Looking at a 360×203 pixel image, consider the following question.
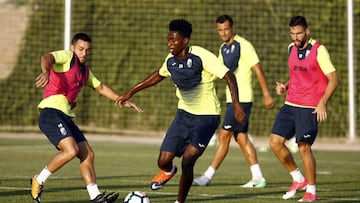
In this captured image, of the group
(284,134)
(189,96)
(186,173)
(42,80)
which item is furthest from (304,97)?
(42,80)

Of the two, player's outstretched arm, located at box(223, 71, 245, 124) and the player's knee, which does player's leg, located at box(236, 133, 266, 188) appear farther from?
the player's knee

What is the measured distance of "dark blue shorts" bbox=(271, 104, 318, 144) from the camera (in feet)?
44.5

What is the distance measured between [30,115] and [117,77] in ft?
7.54

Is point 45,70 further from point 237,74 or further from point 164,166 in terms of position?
point 237,74

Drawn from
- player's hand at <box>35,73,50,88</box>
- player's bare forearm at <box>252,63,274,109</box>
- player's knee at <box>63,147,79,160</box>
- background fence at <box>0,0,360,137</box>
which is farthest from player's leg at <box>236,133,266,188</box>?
background fence at <box>0,0,360,137</box>

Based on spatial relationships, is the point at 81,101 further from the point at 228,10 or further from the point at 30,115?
the point at 228,10

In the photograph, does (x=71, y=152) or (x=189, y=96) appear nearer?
(x=71, y=152)

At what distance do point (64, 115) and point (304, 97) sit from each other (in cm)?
304

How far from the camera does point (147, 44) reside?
2647 centimetres

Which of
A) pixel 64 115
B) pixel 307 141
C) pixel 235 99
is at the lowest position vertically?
pixel 307 141

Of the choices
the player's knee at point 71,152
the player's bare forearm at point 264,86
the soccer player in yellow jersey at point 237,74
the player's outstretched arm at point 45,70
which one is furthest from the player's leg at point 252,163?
the player's outstretched arm at point 45,70

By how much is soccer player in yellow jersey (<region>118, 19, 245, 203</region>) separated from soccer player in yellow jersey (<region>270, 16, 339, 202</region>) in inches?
60.3

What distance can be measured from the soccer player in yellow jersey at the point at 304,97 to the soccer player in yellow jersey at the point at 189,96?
1.53m

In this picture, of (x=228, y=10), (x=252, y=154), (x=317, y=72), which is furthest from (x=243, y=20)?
(x=317, y=72)
